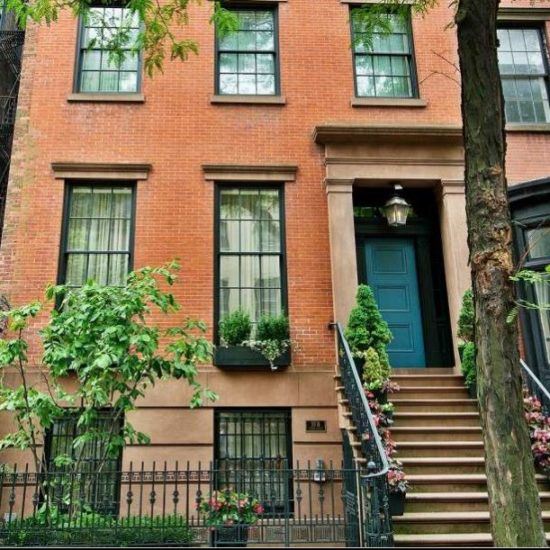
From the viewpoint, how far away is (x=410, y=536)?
660 centimetres

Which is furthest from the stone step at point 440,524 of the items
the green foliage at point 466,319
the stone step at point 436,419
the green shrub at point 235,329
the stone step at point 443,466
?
the green shrub at point 235,329

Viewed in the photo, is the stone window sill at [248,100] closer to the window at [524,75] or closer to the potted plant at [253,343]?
the potted plant at [253,343]

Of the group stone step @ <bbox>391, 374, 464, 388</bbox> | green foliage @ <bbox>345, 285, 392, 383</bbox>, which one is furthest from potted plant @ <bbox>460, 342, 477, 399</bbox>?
green foliage @ <bbox>345, 285, 392, 383</bbox>

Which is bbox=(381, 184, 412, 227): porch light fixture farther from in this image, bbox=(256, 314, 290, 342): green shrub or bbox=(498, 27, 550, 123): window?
bbox=(498, 27, 550, 123): window

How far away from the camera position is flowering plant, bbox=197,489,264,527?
285 inches

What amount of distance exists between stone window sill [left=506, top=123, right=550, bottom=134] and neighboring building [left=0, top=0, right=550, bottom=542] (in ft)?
0.16

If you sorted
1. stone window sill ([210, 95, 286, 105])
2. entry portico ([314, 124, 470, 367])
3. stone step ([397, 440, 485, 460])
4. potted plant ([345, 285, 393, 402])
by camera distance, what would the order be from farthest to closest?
stone window sill ([210, 95, 286, 105]) < entry portico ([314, 124, 470, 367]) < potted plant ([345, 285, 393, 402]) < stone step ([397, 440, 485, 460])

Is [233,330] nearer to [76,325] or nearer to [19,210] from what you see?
[76,325]

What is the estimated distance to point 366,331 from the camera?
8.46m

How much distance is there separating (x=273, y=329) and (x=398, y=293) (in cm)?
267

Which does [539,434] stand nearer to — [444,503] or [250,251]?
[444,503]

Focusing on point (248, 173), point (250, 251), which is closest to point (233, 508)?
point (250, 251)

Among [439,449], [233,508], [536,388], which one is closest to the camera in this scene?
[233,508]

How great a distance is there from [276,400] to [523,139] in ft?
22.6
